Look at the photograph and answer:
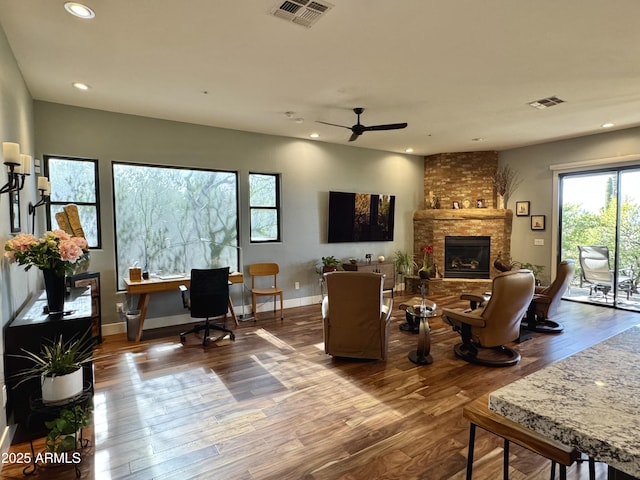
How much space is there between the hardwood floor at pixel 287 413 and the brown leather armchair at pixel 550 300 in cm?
37

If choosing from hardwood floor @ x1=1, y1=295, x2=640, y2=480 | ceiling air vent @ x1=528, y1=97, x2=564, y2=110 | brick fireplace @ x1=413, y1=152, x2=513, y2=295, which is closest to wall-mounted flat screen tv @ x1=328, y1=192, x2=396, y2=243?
brick fireplace @ x1=413, y1=152, x2=513, y2=295

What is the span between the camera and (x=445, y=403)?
9.79ft

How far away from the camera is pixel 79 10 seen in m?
2.49

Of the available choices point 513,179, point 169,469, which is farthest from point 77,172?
point 513,179

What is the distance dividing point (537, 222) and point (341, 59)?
5750mm

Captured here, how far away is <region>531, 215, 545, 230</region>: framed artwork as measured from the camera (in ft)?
22.8

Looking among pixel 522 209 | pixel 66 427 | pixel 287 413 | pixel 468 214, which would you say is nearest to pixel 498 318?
pixel 287 413

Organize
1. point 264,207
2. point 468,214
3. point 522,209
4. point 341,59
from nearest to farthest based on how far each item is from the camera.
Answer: point 341,59 → point 264,207 → point 522,209 → point 468,214

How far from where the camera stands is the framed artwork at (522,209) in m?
7.20

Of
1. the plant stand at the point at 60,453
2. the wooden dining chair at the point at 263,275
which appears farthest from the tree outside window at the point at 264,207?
the plant stand at the point at 60,453

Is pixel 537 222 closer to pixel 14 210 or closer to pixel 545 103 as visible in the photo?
pixel 545 103

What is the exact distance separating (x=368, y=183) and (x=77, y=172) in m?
4.95

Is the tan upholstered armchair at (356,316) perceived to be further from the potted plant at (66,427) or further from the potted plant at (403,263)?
the potted plant at (403,263)

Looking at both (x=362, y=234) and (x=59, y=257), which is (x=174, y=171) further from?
(x=362, y=234)
